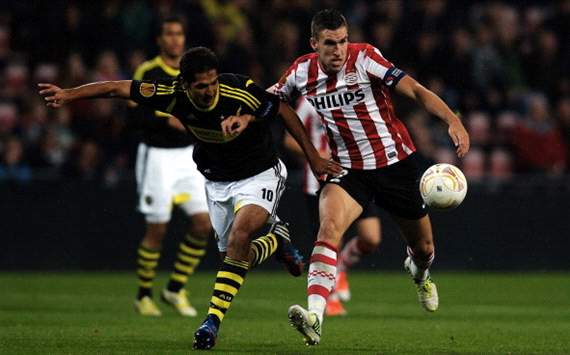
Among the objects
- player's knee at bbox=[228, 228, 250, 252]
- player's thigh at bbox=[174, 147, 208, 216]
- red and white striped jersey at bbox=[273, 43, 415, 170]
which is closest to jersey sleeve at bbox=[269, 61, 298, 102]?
red and white striped jersey at bbox=[273, 43, 415, 170]

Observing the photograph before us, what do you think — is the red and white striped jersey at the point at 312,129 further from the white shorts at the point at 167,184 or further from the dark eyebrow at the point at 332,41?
the dark eyebrow at the point at 332,41

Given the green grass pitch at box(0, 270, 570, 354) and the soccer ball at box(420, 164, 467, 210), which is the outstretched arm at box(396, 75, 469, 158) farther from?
the green grass pitch at box(0, 270, 570, 354)

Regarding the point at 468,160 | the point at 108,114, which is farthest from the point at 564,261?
the point at 108,114

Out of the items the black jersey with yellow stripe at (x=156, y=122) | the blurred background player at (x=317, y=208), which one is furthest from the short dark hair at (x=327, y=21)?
the black jersey with yellow stripe at (x=156, y=122)

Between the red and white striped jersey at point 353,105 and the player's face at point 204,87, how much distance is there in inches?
29.5

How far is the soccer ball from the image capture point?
319 inches

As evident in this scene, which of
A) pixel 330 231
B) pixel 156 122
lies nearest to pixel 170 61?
pixel 156 122

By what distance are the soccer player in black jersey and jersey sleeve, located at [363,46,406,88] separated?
24.0 inches

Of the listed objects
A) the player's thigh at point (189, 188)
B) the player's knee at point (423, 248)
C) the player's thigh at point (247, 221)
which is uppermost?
the player's thigh at point (247, 221)

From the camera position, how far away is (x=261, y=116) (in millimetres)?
8195

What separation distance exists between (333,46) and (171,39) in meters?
3.05

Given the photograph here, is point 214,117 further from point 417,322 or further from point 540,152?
point 540,152

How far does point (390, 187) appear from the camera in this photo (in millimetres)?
8547

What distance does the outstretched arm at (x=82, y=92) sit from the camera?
7.81 metres
